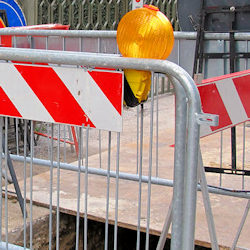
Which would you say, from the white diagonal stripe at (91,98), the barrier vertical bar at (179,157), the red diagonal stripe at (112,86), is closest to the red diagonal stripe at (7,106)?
the white diagonal stripe at (91,98)

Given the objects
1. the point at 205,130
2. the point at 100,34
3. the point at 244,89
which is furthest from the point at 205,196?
the point at 100,34

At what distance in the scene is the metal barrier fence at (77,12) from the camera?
7.84m

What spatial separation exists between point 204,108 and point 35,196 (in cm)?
208

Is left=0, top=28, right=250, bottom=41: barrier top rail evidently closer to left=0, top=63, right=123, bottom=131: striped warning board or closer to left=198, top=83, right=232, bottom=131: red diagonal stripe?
left=198, top=83, right=232, bottom=131: red diagonal stripe

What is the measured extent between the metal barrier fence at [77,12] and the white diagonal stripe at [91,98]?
519 cm

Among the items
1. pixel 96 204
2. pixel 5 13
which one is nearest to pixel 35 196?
pixel 96 204

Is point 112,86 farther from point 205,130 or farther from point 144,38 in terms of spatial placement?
point 205,130

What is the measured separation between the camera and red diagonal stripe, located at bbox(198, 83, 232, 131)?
317cm

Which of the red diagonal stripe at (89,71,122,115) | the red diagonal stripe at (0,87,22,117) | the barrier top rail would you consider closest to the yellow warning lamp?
the red diagonal stripe at (89,71,122,115)

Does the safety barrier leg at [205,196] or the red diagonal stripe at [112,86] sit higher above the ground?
the red diagonal stripe at [112,86]

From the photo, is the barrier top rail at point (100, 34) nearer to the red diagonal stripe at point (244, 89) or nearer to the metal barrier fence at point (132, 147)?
the metal barrier fence at point (132, 147)

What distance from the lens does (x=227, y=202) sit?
4.73m

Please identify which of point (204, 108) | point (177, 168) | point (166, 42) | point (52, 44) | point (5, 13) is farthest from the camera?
point (5, 13)

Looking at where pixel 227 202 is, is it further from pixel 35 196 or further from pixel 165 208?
pixel 35 196
